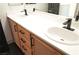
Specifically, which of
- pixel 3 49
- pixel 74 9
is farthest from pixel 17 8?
pixel 74 9

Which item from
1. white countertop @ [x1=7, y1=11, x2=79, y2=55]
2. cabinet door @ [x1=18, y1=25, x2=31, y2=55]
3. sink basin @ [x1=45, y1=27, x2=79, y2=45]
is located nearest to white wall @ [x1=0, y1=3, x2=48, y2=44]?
white countertop @ [x1=7, y1=11, x2=79, y2=55]

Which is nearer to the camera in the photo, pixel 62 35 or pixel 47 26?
pixel 62 35

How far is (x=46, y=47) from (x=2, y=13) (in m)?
1.50

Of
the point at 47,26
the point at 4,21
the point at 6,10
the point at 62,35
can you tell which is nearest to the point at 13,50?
the point at 4,21

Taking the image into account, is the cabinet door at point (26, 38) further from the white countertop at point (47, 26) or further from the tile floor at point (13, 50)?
the tile floor at point (13, 50)

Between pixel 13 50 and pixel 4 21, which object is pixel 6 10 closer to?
pixel 4 21

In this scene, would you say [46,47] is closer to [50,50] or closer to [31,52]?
[50,50]

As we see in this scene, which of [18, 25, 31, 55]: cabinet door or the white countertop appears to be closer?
the white countertop

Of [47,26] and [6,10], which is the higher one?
[6,10]

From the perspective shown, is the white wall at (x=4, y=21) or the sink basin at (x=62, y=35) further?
the white wall at (x=4, y=21)

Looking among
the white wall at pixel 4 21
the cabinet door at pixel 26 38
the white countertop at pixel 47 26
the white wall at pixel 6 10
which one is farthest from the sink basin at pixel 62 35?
the white wall at pixel 4 21

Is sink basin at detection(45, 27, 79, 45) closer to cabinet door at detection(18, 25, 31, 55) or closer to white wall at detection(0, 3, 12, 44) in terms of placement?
cabinet door at detection(18, 25, 31, 55)

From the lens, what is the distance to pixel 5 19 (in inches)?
91.1
